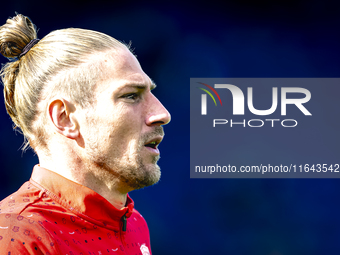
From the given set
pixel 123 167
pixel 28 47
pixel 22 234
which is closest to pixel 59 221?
pixel 22 234

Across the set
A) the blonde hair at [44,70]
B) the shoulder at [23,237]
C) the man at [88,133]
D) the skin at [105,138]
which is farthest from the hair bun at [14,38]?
the shoulder at [23,237]

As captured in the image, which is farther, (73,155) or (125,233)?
(125,233)

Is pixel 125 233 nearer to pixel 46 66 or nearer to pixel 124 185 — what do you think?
pixel 124 185

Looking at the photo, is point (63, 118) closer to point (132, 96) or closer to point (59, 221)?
point (132, 96)

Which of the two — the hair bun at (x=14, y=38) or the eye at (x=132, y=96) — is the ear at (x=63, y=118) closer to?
the eye at (x=132, y=96)

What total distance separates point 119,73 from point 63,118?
0.96ft

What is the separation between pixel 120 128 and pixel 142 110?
0.42 ft

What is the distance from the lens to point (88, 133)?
1528mm

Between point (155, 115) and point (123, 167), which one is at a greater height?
point (155, 115)

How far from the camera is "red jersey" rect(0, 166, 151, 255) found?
1.23 meters

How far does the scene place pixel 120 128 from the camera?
1.51m

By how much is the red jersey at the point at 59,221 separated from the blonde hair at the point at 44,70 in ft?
0.76

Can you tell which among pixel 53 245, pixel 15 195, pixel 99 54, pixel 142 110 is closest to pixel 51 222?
pixel 53 245

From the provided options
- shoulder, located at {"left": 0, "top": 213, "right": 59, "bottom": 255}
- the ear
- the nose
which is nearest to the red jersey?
shoulder, located at {"left": 0, "top": 213, "right": 59, "bottom": 255}
